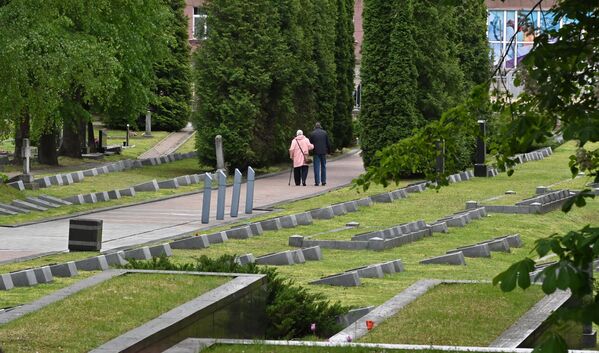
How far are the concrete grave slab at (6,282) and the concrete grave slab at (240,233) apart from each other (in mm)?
→ 7521

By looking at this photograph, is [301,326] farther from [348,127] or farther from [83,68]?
[348,127]

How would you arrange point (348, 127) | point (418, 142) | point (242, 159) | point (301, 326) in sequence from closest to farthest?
point (418, 142) < point (301, 326) < point (242, 159) < point (348, 127)

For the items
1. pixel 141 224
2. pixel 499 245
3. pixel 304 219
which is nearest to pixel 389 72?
pixel 304 219

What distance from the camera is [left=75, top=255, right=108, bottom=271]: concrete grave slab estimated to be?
19109 mm

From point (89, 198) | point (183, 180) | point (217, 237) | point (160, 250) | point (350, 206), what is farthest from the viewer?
point (183, 180)

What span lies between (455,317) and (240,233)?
37.7 ft

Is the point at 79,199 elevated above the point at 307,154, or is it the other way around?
the point at 307,154

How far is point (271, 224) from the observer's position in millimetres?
26547

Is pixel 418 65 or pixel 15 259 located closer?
pixel 15 259

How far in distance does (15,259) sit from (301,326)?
23.5 ft

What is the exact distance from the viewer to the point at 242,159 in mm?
42875

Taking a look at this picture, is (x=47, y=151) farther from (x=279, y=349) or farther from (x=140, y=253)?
(x=279, y=349)

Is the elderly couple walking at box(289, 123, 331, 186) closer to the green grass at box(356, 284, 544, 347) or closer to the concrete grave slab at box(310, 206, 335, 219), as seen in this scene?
the concrete grave slab at box(310, 206, 335, 219)

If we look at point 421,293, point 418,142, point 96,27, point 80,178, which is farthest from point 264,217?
point 418,142
